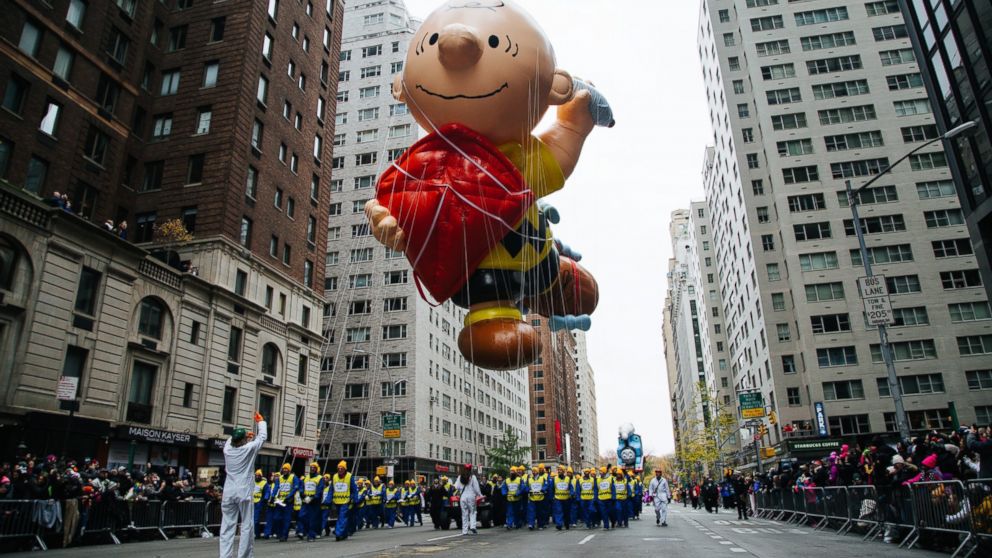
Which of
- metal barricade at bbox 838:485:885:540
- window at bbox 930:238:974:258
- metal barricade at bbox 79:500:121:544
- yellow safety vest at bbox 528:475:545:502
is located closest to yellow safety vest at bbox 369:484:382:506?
yellow safety vest at bbox 528:475:545:502

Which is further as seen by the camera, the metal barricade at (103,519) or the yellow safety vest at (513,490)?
the yellow safety vest at (513,490)

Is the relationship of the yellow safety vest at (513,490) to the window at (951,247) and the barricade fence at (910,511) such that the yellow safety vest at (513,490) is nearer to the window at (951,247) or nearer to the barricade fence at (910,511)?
the barricade fence at (910,511)

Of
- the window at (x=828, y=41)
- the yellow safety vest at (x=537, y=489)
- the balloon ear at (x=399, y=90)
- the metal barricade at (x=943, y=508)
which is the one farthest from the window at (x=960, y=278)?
the balloon ear at (x=399, y=90)

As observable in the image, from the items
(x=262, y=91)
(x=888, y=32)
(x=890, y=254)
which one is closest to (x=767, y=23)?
(x=888, y=32)

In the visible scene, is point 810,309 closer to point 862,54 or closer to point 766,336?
point 766,336

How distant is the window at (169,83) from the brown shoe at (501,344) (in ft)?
109

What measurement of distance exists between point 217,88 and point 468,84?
30.5 meters

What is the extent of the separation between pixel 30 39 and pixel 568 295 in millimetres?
25244

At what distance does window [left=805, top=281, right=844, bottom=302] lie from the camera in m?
52.1

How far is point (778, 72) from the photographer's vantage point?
193 feet

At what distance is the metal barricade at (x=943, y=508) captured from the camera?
911 centimetres

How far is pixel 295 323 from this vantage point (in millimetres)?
36344

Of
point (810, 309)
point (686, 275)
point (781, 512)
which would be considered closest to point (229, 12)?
point (781, 512)

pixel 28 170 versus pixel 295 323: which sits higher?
pixel 28 170
